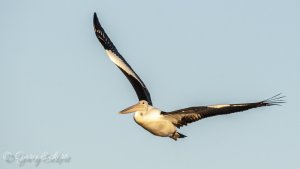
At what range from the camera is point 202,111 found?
22.5 metres

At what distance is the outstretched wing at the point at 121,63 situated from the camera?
Result: 1041 inches

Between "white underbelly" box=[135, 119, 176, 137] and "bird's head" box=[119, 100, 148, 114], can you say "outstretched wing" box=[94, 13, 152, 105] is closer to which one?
"bird's head" box=[119, 100, 148, 114]

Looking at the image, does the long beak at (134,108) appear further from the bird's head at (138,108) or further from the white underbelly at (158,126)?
the white underbelly at (158,126)

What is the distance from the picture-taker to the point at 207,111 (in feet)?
73.6

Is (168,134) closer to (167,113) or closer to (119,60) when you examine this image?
(167,113)

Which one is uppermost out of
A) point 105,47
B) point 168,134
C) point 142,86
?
point 105,47

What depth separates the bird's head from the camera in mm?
23578

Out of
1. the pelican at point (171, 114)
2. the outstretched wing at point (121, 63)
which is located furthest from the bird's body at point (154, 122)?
the outstretched wing at point (121, 63)

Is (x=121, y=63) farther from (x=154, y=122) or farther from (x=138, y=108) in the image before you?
(x=154, y=122)

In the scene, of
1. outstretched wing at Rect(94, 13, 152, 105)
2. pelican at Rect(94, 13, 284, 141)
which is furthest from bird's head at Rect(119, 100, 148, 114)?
outstretched wing at Rect(94, 13, 152, 105)

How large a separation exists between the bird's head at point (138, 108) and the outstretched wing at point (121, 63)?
1.72 metres

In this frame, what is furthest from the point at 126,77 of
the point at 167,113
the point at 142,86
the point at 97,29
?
the point at 167,113

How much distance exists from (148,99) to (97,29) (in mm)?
4126

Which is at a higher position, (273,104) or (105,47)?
(105,47)
